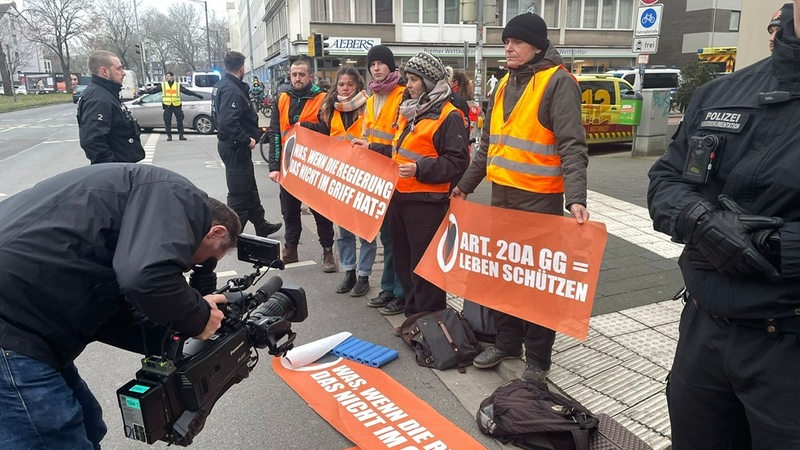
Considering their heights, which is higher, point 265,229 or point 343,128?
point 343,128

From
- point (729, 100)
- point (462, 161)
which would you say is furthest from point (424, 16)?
point (729, 100)

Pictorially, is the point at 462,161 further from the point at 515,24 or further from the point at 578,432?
the point at 578,432

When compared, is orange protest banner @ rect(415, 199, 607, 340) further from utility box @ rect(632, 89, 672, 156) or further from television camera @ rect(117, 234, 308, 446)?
utility box @ rect(632, 89, 672, 156)

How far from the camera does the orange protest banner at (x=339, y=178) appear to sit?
4.29 metres

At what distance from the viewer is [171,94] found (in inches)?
680

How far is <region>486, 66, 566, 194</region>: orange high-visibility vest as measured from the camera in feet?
10.3

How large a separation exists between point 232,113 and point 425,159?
3.06 meters

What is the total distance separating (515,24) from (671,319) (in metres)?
2.58

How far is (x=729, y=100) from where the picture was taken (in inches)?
69.5

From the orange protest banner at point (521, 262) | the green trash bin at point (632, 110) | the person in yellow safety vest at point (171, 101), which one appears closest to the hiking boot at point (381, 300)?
the orange protest banner at point (521, 262)

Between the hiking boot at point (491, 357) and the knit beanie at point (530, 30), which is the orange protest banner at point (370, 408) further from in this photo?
the knit beanie at point (530, 30)

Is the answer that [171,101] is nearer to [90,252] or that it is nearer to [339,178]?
[339,178]

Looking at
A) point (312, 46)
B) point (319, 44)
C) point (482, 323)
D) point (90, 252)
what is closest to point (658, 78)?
point (319, 44)

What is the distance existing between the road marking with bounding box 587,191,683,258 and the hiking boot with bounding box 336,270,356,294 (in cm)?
308
